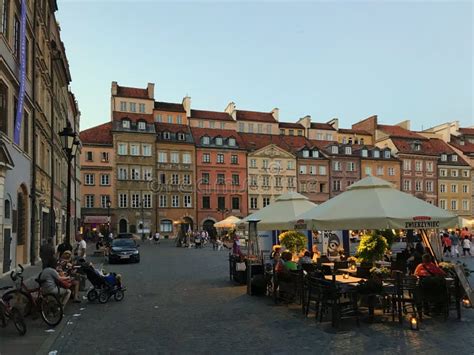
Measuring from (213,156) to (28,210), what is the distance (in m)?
44.9

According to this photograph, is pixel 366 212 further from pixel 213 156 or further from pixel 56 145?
pixel 213 156

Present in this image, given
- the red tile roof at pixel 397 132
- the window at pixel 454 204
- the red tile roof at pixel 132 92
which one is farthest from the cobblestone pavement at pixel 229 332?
the window at pixel 454 204

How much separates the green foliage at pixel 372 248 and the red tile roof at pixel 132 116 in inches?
2115

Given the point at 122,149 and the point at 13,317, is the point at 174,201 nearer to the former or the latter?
the point at 122,149

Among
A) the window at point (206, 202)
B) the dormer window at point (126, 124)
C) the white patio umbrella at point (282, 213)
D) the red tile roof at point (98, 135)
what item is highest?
the dormer window at point (126, 124)

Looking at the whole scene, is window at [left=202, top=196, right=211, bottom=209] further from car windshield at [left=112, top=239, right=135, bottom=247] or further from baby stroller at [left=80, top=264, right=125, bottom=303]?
baby stroller at [left=80, top=264, right=125, bottom=303]

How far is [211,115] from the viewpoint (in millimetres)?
71188

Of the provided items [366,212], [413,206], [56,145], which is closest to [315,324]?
[366,212]

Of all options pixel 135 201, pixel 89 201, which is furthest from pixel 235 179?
pixel 89 201

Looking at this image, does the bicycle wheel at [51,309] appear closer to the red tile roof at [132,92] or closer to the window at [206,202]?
the window at [206,202]

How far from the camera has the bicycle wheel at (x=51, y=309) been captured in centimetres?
975

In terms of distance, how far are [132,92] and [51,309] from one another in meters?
59.4

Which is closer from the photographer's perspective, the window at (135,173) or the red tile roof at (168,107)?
the window at (135,173)

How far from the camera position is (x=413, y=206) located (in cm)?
1031
